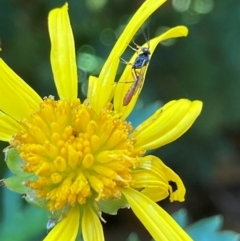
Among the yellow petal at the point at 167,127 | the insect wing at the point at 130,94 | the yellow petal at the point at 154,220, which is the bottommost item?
the yellow petal at the point at 154,220

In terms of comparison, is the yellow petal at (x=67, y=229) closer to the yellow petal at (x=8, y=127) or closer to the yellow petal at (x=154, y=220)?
the yellow petal at (x=154, y=220)

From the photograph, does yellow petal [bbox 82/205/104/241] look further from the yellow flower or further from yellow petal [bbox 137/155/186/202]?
yellow petal [bbox 137/155/186/202]

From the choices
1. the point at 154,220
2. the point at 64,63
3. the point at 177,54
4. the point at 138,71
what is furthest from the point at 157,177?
the point at 177,54

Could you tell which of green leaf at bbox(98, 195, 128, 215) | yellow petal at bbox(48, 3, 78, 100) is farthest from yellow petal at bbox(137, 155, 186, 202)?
yellow petal at bbox(48, 3, 78, 100)

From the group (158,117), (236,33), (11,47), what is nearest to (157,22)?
(236,33)

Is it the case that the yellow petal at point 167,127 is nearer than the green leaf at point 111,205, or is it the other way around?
the green leaf at point 111,205

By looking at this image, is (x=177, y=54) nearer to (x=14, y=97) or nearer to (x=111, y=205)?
(x=14, y=97)

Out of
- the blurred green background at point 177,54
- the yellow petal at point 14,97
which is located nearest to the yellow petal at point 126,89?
the yellow petal at point 14,97

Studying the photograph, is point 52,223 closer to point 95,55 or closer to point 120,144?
point 120,144
